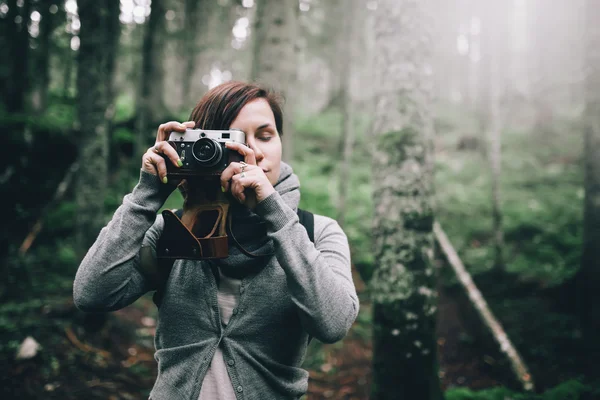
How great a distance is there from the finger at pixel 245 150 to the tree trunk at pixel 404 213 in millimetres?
1639

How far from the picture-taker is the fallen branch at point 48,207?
23.7 feet

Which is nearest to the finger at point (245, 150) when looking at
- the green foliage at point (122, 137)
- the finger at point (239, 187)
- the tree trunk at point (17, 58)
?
the finger at point (239, 187)

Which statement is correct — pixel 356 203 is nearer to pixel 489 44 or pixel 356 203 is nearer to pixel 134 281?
pixel 489 44

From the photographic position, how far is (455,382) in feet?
16.9

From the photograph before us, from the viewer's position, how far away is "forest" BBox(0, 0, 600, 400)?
296 centimetres

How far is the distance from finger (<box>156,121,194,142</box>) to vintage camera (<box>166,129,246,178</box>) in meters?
0.04

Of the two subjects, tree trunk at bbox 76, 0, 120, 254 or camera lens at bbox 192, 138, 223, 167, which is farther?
tree trunk at bbox 76, 0, 120, 254

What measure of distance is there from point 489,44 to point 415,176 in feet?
28.2

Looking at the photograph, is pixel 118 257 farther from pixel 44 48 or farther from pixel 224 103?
pixel 44 48

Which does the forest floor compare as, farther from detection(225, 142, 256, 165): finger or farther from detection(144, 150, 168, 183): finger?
detection(225, 142, 256, 165): finger

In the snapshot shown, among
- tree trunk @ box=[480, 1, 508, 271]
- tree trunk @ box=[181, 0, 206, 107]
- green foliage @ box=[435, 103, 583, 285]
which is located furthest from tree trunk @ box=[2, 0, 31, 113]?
green foliage @ box=[435, 103, 583, 285]

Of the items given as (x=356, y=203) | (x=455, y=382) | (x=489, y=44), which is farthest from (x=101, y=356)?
(x=489, y=44)

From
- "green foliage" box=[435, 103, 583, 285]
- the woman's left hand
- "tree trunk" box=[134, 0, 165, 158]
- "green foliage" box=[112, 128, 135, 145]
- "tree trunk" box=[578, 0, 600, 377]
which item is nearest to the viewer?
the woman's left hand

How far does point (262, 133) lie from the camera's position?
5.77ft
